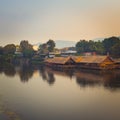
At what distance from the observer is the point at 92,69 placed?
35.4 metres

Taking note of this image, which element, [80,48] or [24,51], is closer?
[80,48]

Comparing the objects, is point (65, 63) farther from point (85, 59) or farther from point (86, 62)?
point (86, 62)

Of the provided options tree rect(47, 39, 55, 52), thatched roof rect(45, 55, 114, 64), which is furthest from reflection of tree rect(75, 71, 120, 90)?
tree rect(47, 39, 55, 52)

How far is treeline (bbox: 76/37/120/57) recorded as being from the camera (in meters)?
42.5

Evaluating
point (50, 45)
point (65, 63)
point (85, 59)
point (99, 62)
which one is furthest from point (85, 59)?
point (50, 45)

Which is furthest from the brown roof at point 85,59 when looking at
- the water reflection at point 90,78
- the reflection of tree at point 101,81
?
the reflection of tree at point 101,81

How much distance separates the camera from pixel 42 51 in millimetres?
64062

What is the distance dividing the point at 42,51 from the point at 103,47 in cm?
1952

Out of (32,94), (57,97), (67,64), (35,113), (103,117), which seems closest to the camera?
(103,117)

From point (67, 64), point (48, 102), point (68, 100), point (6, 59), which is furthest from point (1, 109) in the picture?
point (6, 59)

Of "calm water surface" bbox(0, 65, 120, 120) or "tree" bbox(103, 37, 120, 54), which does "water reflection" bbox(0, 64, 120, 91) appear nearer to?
"calm water surface" bbox(0, 65, 120, 120)

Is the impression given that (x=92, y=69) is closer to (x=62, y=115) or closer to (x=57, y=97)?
(x=57, y=97)

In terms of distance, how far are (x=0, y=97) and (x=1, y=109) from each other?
3.47m

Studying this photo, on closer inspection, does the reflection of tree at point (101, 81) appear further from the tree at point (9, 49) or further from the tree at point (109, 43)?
the tree at point (9, 49)
